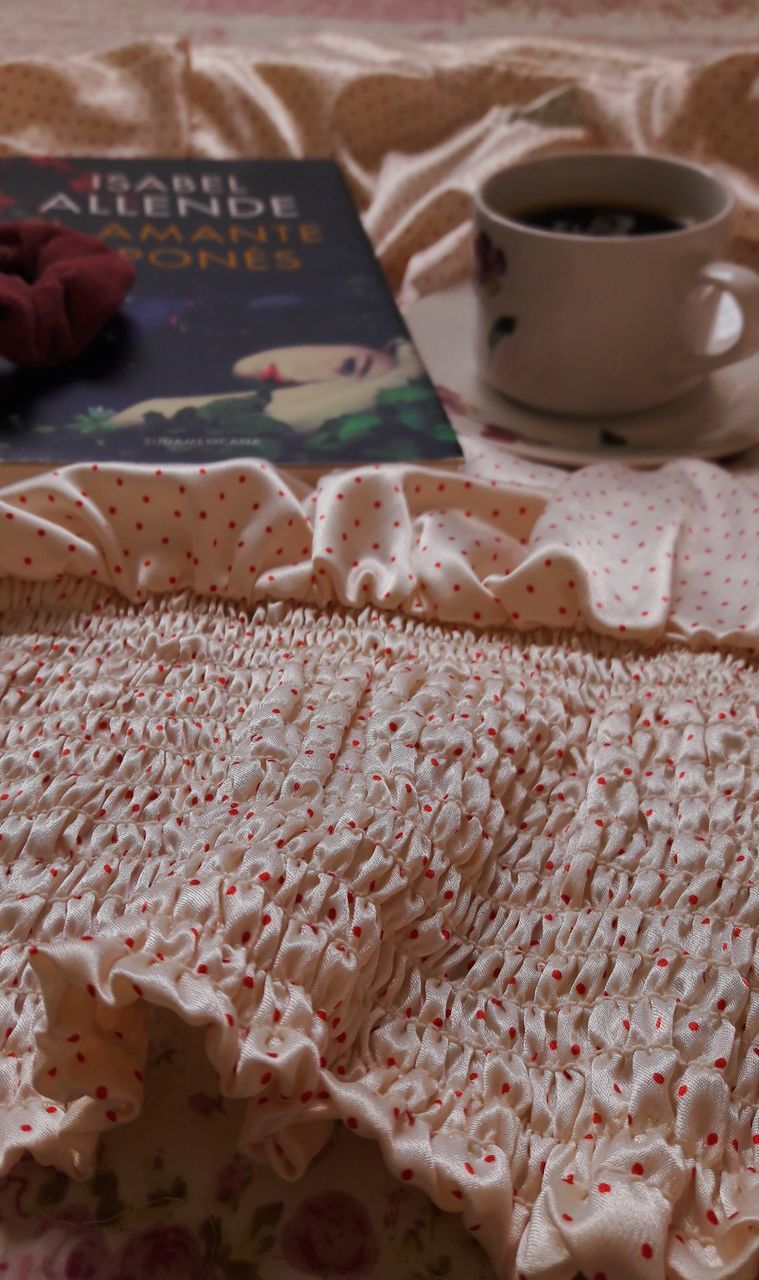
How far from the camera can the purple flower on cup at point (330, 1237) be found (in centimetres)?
27

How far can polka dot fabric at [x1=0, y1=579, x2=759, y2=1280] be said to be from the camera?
25cm

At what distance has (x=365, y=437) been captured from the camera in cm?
49

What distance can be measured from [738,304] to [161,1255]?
42 centimetres

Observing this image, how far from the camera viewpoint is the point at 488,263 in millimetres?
524

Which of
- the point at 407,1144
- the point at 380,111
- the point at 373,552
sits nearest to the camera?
the point at 407,1144

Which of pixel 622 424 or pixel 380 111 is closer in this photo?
pixel 622 424

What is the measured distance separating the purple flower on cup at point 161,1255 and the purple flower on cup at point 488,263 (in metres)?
0.39

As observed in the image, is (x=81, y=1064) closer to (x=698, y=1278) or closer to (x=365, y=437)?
(x=698, y=1278)

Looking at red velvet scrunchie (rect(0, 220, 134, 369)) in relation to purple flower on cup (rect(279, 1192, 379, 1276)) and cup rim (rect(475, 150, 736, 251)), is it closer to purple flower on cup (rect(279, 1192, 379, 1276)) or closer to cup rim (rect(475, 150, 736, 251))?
cup rim (rect(475, 150, 736, 251))

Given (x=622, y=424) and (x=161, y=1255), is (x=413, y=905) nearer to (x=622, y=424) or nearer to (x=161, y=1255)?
(x=161, y=1255)

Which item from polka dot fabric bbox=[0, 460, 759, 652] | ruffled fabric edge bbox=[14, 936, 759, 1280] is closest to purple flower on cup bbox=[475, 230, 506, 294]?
polka dot fabric bbox=[0, 460, 759, 652]

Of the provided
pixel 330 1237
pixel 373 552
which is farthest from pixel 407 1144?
pixel 373 552

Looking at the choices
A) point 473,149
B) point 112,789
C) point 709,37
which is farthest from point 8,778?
point 709,37

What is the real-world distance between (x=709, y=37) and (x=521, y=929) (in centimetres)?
78
